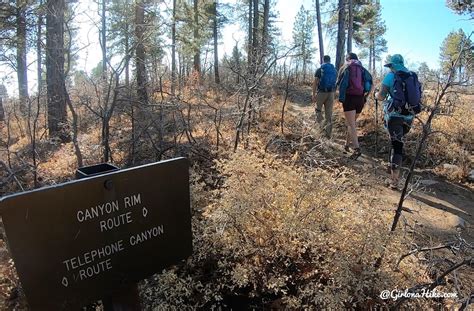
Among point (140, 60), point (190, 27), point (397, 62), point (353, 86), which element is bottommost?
point (353, 86)

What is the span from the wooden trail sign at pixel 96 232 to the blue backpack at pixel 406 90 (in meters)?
4.10

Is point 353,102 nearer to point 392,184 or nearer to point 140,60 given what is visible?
point 392,184

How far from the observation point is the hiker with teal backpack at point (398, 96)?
4938 mm

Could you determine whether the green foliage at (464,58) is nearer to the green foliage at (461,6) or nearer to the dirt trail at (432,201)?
the dirt trail at (432,201)

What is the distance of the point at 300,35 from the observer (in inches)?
1703

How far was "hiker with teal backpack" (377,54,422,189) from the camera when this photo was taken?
4.94 metres

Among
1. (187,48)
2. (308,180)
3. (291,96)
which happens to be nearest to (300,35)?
(187,48)

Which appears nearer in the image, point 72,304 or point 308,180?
point 72,304

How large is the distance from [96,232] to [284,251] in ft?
5.28

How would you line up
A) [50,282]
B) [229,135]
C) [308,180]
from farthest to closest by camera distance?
[229,135] < [308,180] < [50,282]

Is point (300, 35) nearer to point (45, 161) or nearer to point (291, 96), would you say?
point (291, 96)

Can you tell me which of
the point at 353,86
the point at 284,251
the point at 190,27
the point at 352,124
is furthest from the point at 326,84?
the point at 190,27

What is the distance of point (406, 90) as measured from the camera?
495 cm

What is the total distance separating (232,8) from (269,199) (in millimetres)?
25024
